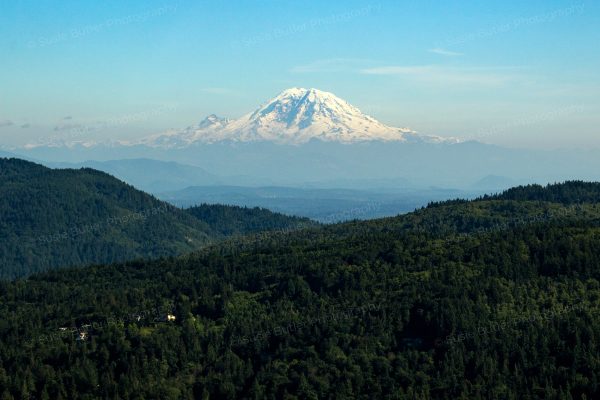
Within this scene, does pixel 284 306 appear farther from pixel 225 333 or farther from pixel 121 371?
pixel 121 371

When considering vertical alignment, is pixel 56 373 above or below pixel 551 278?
below

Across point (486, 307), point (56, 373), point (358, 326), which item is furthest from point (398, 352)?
point (56, 373)

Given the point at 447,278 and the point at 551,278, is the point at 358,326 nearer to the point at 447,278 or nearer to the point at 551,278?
the point at 447,278

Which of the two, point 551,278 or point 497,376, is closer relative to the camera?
point 497,376

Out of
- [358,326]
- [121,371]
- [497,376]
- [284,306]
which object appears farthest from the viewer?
[284,306]

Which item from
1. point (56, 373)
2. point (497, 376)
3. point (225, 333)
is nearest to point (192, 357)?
point (225, 333)

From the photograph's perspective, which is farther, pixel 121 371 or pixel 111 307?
pixel 111 307

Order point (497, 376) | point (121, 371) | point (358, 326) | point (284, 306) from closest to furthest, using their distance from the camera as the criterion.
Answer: point (497, 376)
point (121, 371)
point (358, 326)
point (284, 306)

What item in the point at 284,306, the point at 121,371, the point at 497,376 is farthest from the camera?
the point at 284,306

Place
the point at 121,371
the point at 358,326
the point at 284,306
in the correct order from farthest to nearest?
the point at 284,306 → the point at 358,326 → the point at 121,371
